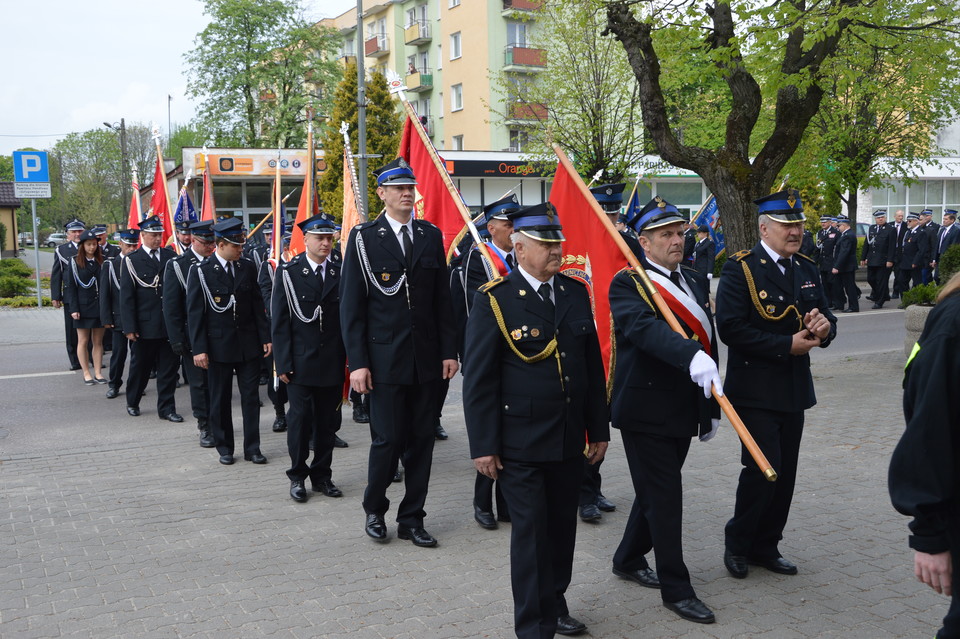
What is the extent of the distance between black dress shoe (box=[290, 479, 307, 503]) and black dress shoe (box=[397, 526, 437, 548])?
3.78ft

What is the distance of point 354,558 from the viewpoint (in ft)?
18.2

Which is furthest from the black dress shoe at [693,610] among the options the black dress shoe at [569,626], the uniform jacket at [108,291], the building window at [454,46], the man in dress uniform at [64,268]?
the building window at [454,46]

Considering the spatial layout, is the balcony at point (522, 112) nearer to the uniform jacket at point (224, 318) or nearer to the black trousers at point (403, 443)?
the uniform jacket at point (224, 318)

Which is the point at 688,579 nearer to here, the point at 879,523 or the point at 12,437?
the point at 879,523

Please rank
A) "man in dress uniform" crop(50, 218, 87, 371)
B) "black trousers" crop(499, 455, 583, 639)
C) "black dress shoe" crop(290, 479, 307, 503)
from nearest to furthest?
"black trousers" crop(499, 455, 583, 639), "black dress shoe" crop(290, 479, 307, 503), "man in dress uniform" crop(50, 218, 87, 371)

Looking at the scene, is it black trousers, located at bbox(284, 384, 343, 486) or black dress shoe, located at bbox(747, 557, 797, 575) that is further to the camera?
black trousers, located at bbox(284, 384, 343, 486)

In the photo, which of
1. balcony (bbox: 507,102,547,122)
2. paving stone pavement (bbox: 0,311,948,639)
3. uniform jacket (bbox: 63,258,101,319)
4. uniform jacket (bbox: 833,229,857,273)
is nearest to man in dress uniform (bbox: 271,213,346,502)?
paving stone pavement (bbox: 0,311,948,639)

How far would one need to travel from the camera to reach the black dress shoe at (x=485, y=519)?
6.08m

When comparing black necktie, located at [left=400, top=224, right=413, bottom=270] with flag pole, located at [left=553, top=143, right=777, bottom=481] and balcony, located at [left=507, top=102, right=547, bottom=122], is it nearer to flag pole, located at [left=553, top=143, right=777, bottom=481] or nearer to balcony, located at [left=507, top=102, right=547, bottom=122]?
flag pole, located at [left=553, top=143, right=777, bottom=481]

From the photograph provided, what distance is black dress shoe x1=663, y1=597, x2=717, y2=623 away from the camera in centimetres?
448

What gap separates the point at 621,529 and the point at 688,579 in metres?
1.40

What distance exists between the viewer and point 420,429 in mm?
5941

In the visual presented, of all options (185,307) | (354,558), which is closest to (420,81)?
(185,307)

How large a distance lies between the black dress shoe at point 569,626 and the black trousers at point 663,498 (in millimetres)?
517
